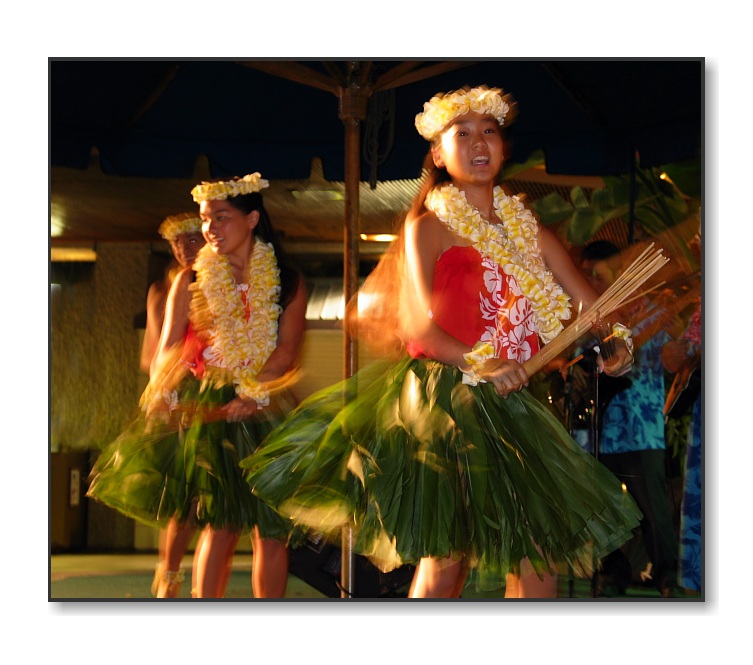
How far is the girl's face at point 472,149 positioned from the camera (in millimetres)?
3273

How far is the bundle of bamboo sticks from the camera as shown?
3213 mm

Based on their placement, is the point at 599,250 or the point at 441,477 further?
the point at 599,250

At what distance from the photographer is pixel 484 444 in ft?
10.4

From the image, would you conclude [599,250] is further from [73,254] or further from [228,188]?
[73,254]

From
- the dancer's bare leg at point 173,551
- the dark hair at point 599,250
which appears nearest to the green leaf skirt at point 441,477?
the dancer's bare leg at point 173,551

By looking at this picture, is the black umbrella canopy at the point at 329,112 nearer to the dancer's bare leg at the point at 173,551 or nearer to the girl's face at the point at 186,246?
the girl's face at the point at 186,246

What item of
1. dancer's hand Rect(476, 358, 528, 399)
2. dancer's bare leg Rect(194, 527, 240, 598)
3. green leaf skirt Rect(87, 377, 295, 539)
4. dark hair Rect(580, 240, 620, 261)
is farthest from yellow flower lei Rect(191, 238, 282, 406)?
dark hair Rect(580, 240, 620, 261)

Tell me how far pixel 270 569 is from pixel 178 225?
1032 mm

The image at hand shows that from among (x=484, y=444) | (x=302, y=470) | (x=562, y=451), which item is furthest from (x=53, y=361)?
(x=562, y=451)

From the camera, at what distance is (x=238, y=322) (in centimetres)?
334

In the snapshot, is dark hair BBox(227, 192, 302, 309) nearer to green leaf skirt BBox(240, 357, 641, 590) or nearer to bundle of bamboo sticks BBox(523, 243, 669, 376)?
green leaf skirt BBox(240, 357, 641, 590)

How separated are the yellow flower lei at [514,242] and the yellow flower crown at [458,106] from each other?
0.60ft

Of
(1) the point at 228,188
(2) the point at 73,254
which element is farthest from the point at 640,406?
(2) the point at 73,254
